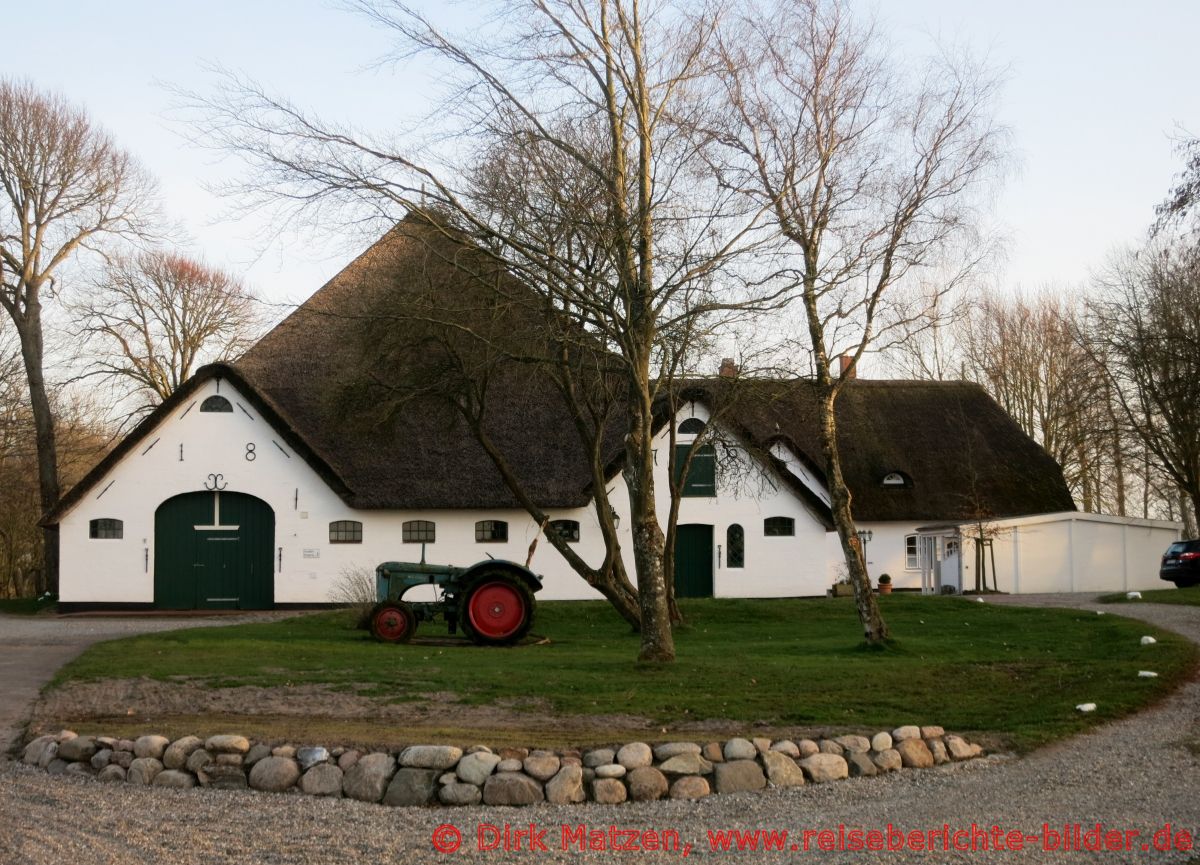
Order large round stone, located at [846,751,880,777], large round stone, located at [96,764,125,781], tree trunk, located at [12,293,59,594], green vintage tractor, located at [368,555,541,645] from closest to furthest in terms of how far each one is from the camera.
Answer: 1. large round stone, located at [846,751,880,777]
2. large round stone, located at [96,764,125,781]
3. green vintage tractor, located at [368,555,541,645]
4. tree trunk, located at [12,293,59,594]

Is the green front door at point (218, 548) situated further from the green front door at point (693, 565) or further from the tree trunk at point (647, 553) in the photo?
the tree trunk at point (647, 553)

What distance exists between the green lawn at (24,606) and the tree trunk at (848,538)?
2235cm

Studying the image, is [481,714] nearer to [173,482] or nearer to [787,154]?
[787,154]

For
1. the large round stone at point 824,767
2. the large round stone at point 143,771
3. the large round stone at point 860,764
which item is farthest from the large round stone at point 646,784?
the large round stone at point 143,771

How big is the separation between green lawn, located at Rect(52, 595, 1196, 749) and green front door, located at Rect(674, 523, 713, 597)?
1086 cm

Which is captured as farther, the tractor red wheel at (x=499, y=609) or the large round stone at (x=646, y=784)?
the tractor red wheel at (x=499, y=609)

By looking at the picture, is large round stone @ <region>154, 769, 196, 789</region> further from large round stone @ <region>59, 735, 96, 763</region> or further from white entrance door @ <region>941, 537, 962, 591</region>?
white entrance door @ <region>941, 537, 962, 591</region>

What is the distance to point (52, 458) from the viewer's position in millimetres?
35156

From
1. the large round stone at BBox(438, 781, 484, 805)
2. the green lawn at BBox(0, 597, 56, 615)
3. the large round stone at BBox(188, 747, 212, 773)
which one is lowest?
the green lawn at BBox(0, 597, 56, 615)

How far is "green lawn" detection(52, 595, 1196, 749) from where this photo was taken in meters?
12.3

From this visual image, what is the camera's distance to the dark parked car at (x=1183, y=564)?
32.6 meters

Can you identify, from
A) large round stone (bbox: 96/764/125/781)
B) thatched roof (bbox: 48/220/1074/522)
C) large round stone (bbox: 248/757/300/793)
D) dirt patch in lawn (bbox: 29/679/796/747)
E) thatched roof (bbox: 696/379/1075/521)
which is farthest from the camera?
thatched roof (bbox: 696/379/1075/521)

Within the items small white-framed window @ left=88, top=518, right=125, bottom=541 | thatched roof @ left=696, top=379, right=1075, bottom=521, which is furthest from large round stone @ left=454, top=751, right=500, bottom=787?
small white-framed window @ left=88, top=518, right=125, bottom=541

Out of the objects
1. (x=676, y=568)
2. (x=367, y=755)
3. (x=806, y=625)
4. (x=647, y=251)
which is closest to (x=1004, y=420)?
(x=676, y=568)
